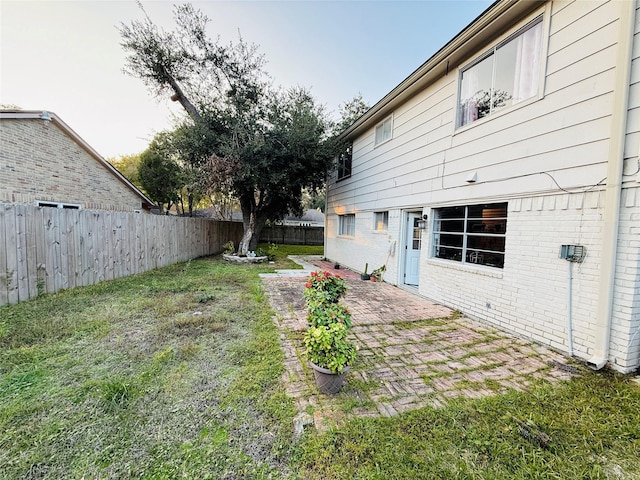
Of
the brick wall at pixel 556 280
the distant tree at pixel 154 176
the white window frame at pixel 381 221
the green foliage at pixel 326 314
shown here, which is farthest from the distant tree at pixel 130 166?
the brick wall at pixel 556 280

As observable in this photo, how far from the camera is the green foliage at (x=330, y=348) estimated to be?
2514 millimetres

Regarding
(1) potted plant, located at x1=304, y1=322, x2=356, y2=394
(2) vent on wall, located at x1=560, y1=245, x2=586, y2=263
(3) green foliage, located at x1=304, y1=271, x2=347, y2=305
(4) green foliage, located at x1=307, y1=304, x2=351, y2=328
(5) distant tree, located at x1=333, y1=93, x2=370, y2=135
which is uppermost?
(5) distant tree, located at x1=333, y1=93, x2=370, y2=135

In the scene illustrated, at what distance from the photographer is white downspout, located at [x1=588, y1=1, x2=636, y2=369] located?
2.92 meters

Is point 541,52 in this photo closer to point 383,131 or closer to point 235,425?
point 383,131

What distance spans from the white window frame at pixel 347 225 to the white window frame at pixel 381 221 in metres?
1.60

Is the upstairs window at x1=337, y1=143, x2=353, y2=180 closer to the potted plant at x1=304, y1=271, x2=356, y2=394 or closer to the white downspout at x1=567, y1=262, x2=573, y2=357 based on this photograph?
the white downspout at x1=567, y1=262, x2=573, y2=357

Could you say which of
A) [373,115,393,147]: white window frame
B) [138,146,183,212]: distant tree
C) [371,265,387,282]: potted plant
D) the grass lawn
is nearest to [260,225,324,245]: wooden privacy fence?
[138,146,183,212]: distant tree

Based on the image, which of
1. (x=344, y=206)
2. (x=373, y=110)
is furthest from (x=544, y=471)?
(x=344, y=206)

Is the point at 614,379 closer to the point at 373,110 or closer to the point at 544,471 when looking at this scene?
the point at 544,471

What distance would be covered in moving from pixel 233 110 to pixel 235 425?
1100 cm

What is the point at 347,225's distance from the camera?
1145cm

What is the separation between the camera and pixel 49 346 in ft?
10.8

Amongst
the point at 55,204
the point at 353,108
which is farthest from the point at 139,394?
the point at 353,108

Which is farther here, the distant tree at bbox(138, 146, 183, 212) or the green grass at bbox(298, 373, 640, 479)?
the distant tree at bbox(138, 146, 183, 212)
